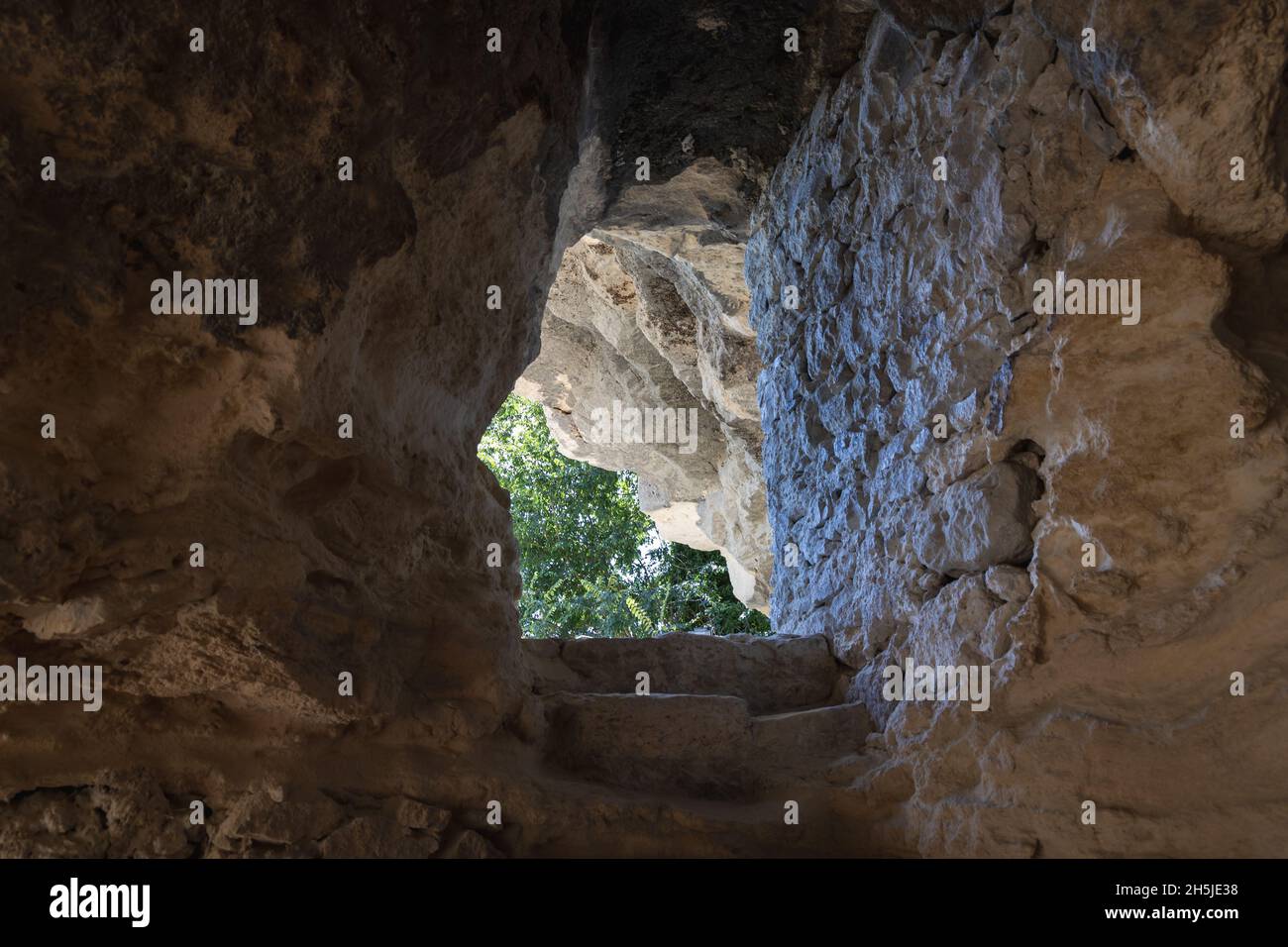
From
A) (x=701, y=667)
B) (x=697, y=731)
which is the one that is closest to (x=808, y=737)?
(x=697, y=731)

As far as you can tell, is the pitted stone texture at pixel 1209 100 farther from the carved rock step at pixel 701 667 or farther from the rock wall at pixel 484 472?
the carved rock step at pixel 701 667

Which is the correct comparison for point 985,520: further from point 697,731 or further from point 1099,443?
point 697,731

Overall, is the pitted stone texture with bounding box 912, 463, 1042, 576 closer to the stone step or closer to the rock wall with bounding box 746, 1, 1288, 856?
the rock wall with bounding box 746, 1, 1288, 856

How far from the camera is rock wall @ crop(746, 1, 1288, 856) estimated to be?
1.90m

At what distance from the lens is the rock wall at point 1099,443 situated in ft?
6.24

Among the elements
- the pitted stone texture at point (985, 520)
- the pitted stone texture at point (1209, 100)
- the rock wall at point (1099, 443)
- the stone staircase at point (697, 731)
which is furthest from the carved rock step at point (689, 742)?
the pitted stone texture at point (1209, 100)

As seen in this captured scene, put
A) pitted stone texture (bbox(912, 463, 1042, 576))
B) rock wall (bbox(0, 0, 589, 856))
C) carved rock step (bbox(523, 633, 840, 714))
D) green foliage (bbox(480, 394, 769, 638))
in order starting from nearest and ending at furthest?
1. rock wall (bbox(0, 0, 589, 856))
2. pitted stone texture (bbox(912, 463, 1042, 576))
3. carved rock step (bbox(523, 633, 840, 714))
4. green foliage (bbox(480, 394, 769, 638))

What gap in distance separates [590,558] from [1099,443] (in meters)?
8.27

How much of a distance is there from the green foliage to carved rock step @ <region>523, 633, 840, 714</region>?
6217 millimetres

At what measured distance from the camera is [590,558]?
400 inches

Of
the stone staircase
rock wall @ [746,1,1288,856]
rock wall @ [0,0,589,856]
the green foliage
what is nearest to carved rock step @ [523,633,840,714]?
the stone staircase
